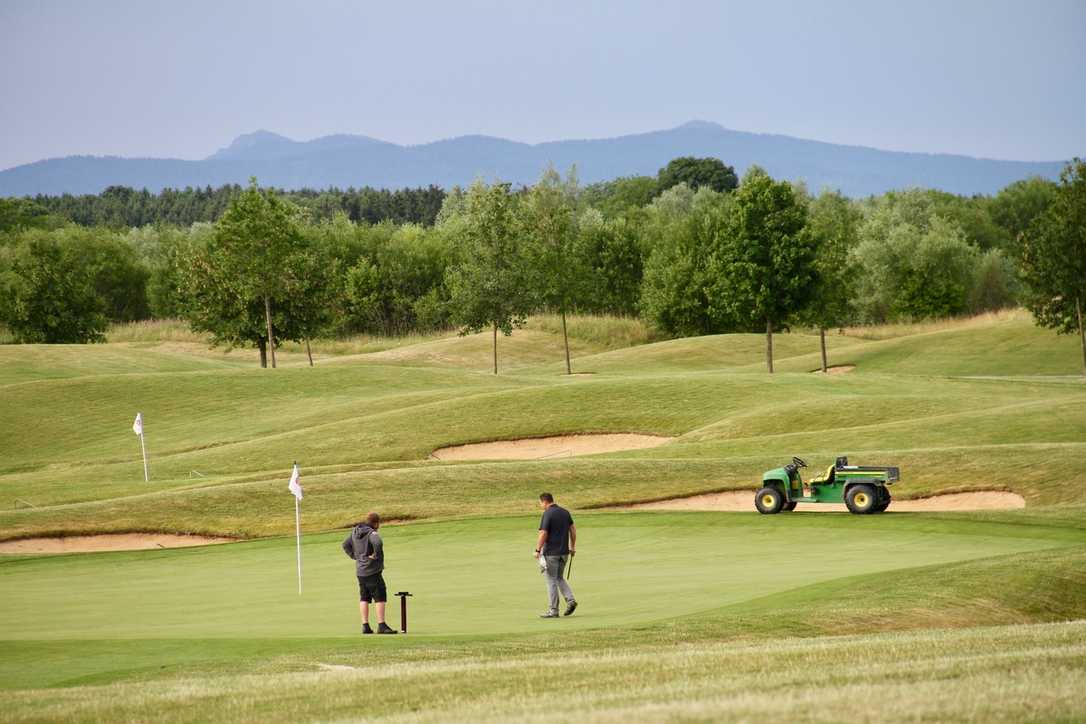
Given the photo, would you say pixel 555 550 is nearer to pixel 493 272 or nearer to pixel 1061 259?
pixel 1061 259

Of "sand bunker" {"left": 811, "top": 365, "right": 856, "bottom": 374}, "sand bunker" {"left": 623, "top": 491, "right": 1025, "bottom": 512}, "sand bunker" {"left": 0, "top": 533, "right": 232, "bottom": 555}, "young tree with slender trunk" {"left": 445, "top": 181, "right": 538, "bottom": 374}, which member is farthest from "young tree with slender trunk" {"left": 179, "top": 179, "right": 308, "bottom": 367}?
"sand bunker" {"left": 623, "top": 491, "right": 1025, "bottom": 512}

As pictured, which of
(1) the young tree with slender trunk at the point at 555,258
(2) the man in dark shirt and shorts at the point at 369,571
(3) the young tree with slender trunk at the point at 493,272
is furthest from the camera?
(1) the young tree with slender trunk at the point at 555,258

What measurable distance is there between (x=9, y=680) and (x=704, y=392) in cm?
4077

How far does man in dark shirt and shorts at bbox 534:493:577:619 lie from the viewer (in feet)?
58.7

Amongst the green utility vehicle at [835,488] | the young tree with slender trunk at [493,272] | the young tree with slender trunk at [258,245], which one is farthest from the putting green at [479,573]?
the young tree with slender trunk at [493,272]

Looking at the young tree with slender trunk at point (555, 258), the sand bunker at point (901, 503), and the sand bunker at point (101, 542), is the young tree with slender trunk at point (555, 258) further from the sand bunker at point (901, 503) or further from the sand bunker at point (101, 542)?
the sand bunker at point (101, 542)

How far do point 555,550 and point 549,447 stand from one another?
1114 inches

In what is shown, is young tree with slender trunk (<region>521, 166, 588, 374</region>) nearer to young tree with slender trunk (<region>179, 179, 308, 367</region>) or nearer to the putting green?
young tree with slender trunk (<region>179, 179, 308, 367</region>)

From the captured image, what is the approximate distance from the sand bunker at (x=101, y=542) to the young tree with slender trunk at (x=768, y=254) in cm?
4098

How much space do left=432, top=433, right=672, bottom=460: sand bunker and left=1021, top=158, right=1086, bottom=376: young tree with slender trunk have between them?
25925 mm

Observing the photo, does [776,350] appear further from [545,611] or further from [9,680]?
[9,680]

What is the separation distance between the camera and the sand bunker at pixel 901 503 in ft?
100.0

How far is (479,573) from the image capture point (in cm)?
2289

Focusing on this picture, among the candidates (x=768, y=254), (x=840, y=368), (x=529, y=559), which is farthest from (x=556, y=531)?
(x=840, y=368)
